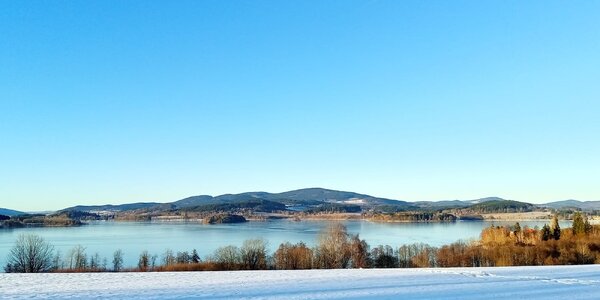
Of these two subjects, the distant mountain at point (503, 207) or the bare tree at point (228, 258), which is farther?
the distant mountain at point (503, 207)

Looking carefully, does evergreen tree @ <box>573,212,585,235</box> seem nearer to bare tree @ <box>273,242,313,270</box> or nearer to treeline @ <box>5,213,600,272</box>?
treeline @ <box>5,213,600,272</box>

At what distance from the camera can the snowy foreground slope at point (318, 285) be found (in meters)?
8.15

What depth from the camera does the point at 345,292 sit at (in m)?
8.54

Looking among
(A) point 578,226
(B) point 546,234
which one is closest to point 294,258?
(B) point 546,234

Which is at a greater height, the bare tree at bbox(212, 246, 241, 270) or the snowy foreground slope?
the snowy foreground slope

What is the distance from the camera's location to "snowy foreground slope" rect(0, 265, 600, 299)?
8148 millimetres

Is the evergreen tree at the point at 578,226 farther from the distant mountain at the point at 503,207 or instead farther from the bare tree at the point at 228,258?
the distant mountain at the point at 503,207

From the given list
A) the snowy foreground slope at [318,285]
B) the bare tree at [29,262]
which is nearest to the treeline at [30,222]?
the bare tree at [29,262]

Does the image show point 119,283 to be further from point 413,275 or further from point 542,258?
point 542,258

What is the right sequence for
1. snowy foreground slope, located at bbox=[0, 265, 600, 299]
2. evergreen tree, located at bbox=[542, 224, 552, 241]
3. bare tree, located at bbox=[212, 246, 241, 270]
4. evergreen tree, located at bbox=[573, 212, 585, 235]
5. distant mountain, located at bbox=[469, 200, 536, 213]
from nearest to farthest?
1. snowy foreground slope, located at bbox=[0, 265, 600, 299]
2. bare tree, located at bbox=[212, 246, 241, 270]
3. evergreen tree, located at bbox=[573, 212, 585, 235]
4. evergreen tree, located at bbox=[542, 224, 552, 241]
5. distant mountain, located at bbox=[469, 200, 536, 213]

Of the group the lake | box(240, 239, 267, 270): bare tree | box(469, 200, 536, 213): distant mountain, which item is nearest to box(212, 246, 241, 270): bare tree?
box(240, 239, 267, 270): bare tree

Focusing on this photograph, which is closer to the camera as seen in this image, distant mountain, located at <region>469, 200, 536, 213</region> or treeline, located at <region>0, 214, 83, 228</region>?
treeline, located at <region>0, 214, 83, 228</region>

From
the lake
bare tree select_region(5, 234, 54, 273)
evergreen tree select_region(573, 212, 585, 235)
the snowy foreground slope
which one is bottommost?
the lake

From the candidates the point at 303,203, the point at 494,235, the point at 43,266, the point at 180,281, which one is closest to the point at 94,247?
the point at 43,266
